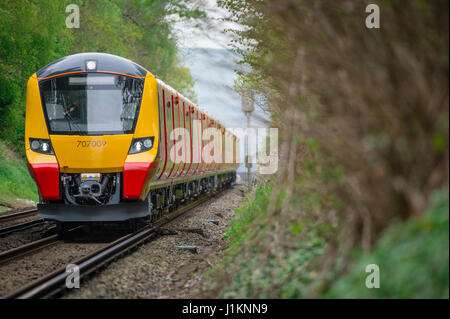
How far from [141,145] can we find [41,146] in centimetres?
178

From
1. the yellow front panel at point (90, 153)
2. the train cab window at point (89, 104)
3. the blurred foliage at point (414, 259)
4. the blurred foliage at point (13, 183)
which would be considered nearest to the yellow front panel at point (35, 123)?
the train cab window at point (89, 104)

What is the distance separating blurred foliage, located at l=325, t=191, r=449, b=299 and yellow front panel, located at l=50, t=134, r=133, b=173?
6318 mm

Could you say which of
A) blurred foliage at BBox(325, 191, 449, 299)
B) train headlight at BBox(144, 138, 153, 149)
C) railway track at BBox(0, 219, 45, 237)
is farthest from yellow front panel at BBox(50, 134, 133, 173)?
blurred foliage at BBox(325, 191, 449, 299)

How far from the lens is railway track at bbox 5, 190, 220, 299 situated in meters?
5.48

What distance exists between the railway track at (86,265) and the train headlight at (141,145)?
155cm

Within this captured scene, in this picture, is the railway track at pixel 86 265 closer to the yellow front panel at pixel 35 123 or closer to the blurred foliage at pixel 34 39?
the yellow front panel at pixel 35 123

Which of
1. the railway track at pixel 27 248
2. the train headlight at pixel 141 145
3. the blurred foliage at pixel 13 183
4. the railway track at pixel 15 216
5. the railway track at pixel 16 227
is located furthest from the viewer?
the blurred foliage at pixel 13 183

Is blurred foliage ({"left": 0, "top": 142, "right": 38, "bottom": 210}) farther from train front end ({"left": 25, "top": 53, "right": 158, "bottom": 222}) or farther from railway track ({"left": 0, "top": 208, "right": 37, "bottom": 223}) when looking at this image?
train front end ({"left": 25, "top": 53, "right": 158, "bottom": 222})

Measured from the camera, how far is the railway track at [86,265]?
18.0 ft

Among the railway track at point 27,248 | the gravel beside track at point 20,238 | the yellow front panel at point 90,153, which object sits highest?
the yellow front panel at point 90,153
